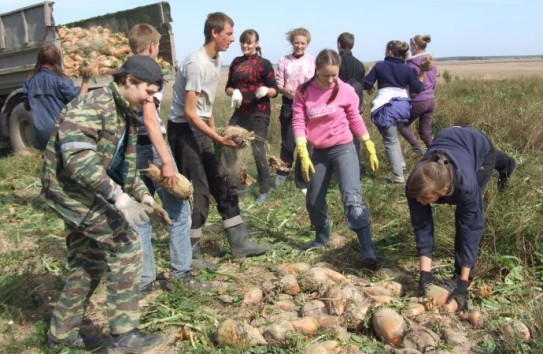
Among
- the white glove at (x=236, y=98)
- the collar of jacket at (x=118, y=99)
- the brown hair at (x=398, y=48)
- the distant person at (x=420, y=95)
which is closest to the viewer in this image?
the collar of jacket at (x=118, y=99)

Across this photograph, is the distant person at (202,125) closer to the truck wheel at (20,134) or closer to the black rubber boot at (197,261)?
the black rubber boot at (197,261)

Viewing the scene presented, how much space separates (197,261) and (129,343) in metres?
1.24

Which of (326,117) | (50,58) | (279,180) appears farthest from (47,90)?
(326,117)

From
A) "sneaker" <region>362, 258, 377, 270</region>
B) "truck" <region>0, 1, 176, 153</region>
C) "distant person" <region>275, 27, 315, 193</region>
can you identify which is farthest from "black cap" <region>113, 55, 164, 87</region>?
"truck" <region>0, 1, 176, 153</region>

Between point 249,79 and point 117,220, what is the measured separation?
3.27 meters

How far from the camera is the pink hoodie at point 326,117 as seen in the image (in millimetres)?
4246

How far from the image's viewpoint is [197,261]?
4.17 m

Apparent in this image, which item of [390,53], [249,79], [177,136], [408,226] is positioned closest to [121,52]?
[249,79]

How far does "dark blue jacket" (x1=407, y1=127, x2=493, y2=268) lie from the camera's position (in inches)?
131

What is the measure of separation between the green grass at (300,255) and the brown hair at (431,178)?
78 centimetres

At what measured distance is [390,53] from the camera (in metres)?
6.35

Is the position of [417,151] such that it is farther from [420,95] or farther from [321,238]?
[321,238]

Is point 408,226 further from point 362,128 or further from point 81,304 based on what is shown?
point 81,304

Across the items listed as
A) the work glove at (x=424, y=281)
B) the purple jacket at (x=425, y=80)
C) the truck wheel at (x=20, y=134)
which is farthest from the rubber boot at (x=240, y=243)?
the truck wheel at (x=20, y=134)
